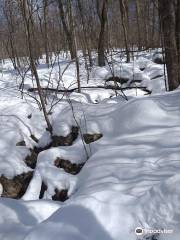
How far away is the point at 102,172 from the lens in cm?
433

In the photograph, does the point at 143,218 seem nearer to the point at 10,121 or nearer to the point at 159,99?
the point at 159,99

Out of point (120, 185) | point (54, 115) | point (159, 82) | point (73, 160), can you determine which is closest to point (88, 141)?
point (73, 160)

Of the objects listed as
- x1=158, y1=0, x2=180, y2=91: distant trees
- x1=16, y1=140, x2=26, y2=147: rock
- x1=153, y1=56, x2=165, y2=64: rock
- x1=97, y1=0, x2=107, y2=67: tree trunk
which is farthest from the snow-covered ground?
x1=153, y1=56, x2=165, y2=64: rock

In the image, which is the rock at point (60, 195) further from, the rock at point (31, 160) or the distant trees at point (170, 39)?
the distant trees at point (170, 39)

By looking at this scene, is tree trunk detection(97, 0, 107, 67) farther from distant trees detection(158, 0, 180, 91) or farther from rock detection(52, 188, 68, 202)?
rock detection(52, 188, 68, 202)

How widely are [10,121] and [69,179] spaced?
2.75 meters

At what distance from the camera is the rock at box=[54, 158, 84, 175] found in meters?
5.64

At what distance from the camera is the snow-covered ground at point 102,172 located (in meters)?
3.12

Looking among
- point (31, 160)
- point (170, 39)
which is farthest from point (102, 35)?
point (31, 160)

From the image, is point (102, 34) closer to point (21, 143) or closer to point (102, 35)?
point (102, 35)

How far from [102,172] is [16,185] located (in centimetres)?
189

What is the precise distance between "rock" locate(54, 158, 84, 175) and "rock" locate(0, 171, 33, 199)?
1.53 ft

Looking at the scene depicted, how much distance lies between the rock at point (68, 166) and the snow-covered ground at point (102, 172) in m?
0.06

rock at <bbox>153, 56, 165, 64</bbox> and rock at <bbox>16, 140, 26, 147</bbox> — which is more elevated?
rock at <bbox>153, 56, 165, 64</bbox>
